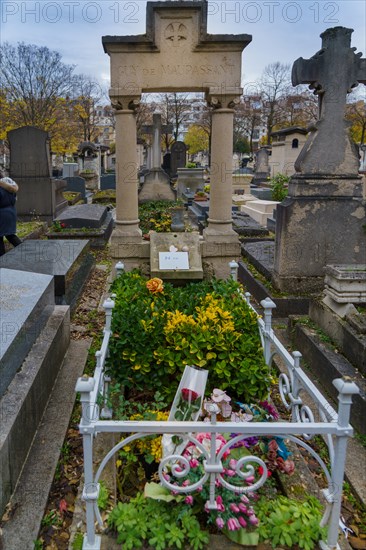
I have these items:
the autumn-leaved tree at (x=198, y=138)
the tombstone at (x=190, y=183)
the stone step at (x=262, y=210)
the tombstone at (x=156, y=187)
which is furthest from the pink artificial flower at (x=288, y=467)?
the autumn-leaved tree at (x=198, y=138)

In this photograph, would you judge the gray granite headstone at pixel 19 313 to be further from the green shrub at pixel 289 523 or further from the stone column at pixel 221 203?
the stone column at pixel 221 203

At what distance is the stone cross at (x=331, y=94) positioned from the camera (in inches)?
241

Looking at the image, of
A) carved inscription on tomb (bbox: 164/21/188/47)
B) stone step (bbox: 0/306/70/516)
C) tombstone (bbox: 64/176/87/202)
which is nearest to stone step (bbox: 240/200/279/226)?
carved inscription on tomb (bbox: 164/21/188/47)

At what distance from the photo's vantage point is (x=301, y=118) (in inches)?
2114

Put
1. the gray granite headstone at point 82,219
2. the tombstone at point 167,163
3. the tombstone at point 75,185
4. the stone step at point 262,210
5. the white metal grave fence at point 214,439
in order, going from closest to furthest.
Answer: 1. the white metal grave fence at point 214,439
2. the gray granite headstone at point 82,219
3. the stone step at point 262,210
4. the tombstone at point 75,185
5. the tombstone at point 167,163

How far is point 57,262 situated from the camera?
5965mm

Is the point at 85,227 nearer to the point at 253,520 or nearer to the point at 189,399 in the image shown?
the point at 189,399

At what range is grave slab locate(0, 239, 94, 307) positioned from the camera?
5.43 meters

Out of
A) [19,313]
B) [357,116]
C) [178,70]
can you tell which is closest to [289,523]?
[19,313]

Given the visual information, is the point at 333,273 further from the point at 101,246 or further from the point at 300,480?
the point at 101,246

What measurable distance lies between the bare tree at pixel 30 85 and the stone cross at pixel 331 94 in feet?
95.7

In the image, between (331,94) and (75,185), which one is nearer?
(331,94)

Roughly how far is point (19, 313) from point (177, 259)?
2.37 m

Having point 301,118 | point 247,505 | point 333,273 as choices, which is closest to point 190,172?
point 333,273
